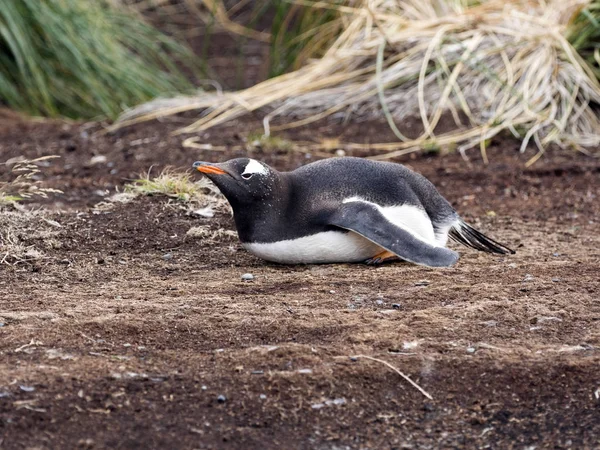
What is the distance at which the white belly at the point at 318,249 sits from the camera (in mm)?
3986

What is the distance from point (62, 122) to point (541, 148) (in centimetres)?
368

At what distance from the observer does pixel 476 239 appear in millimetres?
4430

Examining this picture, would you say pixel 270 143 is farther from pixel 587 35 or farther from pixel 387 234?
pixel 387 234

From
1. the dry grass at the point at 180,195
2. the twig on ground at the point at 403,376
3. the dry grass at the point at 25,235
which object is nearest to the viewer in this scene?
the twig on ground at the point at 403,376

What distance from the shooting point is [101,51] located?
8.25m

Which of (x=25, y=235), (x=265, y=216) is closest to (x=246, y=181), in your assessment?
(x=265, y=216)

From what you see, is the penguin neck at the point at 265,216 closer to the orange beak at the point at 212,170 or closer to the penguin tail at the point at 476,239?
the orange beak at the point at 212,170

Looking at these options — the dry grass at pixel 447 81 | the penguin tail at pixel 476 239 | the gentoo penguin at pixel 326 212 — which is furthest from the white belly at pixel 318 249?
the dry grass at pixel 447 81

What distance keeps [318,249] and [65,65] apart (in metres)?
4.81

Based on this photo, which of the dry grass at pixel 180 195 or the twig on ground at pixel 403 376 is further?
the dry grass at pixel 180 195

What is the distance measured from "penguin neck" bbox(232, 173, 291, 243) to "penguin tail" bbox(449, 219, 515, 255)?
84 cm

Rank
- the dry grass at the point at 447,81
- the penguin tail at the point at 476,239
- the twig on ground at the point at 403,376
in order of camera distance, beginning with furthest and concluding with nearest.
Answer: the dry grass at the point at 447,81, the penguin tail at the point at 476,239, the twig on ground at the point at 403,376

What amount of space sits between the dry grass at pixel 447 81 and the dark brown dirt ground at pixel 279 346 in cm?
235

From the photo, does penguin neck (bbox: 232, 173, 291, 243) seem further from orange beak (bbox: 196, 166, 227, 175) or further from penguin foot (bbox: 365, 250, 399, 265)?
penguin foot (bbox: 365, 250, 399, 265)
